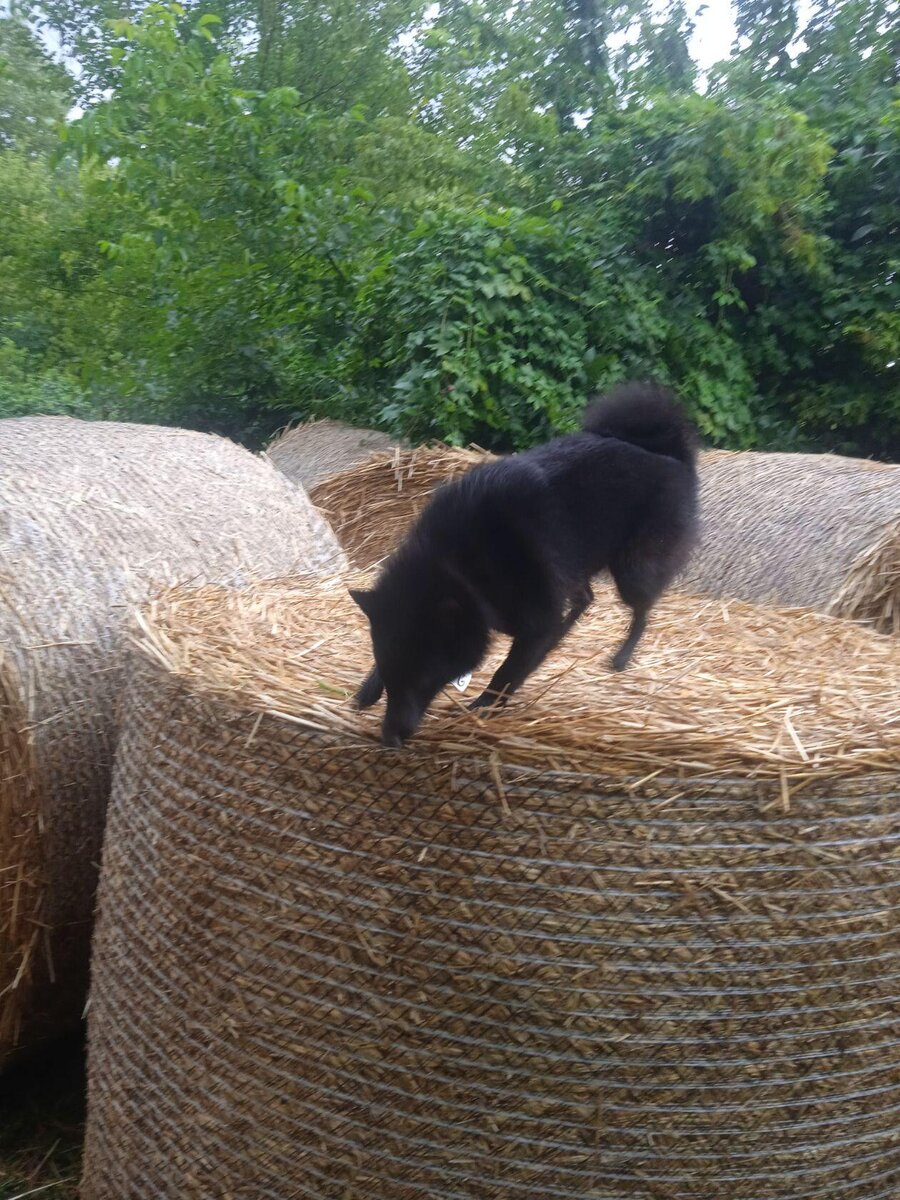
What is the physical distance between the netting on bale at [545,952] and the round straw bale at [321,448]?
12.3 feet

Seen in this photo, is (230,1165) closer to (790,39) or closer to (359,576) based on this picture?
(359,576)

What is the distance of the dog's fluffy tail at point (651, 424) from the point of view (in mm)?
2375

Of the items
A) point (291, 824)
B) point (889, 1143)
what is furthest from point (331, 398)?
point (889, 1143)

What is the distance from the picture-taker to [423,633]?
1.80 m

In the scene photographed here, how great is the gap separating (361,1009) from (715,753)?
2.35 ft

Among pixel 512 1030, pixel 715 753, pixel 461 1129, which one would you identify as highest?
pixel 715 753

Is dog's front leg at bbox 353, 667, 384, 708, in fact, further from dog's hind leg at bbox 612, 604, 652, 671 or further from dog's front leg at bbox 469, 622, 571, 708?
dog's hind leg at bbox 612, 604, 652, 671

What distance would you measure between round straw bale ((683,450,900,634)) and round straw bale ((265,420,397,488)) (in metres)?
2.09

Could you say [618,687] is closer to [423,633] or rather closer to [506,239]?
[423,633]

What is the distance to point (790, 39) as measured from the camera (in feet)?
22.2

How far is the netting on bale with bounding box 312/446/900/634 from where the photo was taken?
126 inches

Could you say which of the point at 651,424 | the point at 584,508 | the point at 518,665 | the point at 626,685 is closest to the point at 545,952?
the point at 518,665

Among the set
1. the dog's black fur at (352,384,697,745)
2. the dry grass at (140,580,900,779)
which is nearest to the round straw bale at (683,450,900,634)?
the dry grass at (140,580,900,779)

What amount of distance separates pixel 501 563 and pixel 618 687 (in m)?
0.38
